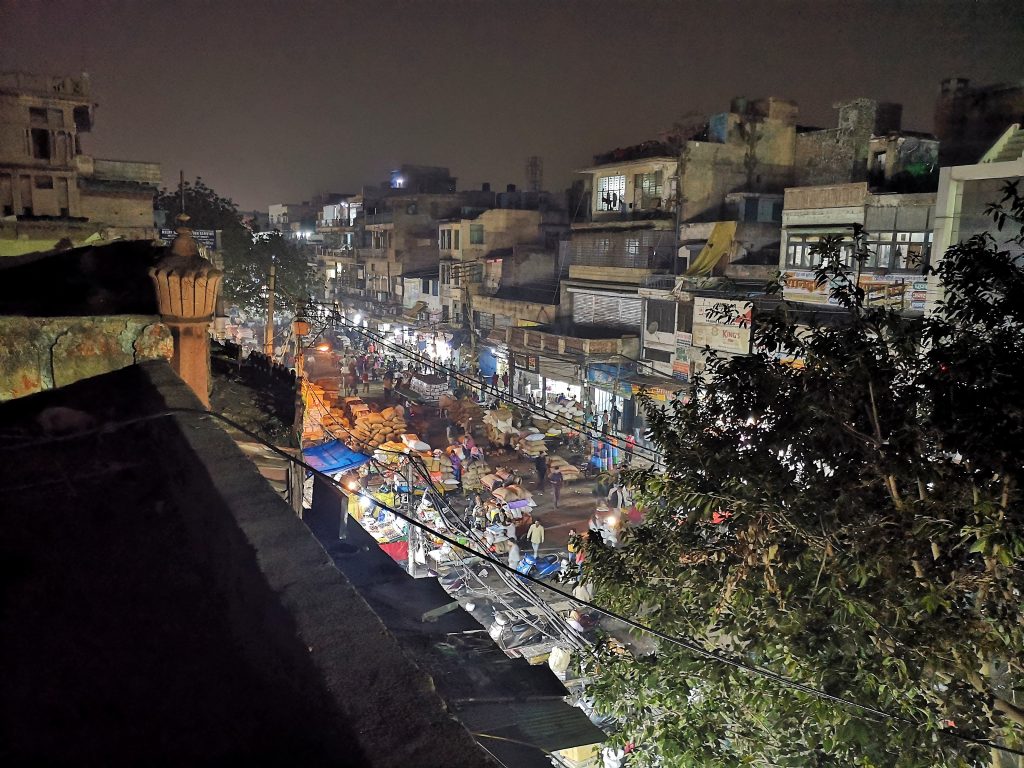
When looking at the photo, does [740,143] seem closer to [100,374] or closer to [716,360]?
[716,360]

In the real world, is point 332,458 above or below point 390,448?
above

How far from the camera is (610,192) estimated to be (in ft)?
117

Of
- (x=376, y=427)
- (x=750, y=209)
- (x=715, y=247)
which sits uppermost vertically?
(x=750, y=209)

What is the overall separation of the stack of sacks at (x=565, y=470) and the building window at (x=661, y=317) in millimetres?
7610

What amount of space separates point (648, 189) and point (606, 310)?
237 inches

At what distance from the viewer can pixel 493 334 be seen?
1538 inches

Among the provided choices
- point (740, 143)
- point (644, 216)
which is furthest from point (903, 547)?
point (740, 143)

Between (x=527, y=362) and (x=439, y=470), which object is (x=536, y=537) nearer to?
(x=439, y=470)

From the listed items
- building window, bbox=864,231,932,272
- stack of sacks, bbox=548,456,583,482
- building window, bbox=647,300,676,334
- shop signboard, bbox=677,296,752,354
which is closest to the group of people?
stack of sacks, bbox=548,456,583,482

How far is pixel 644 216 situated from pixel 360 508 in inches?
826

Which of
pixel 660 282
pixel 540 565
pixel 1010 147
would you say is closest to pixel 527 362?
pixel 660 282

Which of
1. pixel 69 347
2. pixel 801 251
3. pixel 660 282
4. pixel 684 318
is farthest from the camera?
pixel 660 282

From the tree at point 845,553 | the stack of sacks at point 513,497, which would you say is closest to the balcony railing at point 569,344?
the stack of sacks at point 513,497

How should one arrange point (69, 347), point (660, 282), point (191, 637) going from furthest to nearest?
point (660, 282), point (69, 347), point (191, 637)
